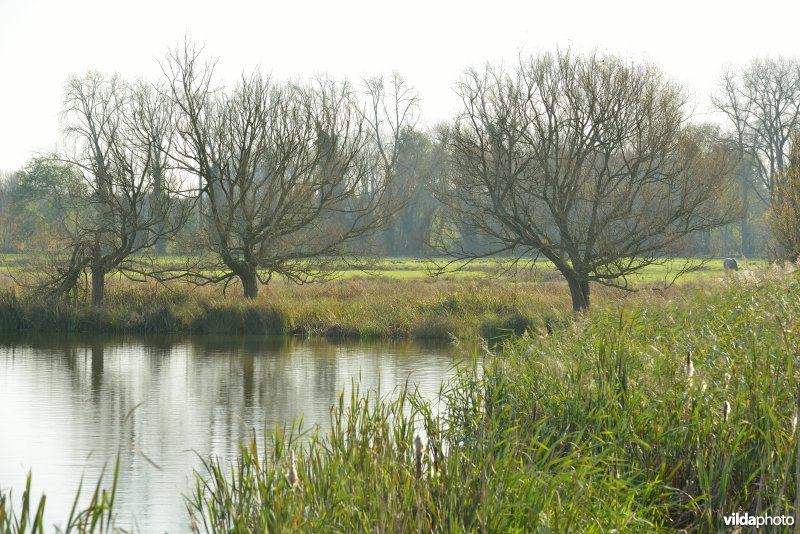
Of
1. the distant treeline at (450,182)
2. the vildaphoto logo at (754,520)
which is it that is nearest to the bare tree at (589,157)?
the distant treeline at (450,182)

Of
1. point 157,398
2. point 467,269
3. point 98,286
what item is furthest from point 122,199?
point 467,269

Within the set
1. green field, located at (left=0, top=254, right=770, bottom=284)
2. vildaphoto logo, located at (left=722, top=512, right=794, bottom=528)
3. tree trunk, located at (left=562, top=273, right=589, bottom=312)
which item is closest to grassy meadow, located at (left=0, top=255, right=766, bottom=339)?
tree trunk, located at (left=562, top=273, right=589, bottom=312)

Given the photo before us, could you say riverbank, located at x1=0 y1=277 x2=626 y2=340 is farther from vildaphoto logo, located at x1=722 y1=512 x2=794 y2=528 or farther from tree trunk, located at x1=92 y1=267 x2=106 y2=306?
vildaphoto logo, located at x1=722 y1=512 x2=794 y2=528

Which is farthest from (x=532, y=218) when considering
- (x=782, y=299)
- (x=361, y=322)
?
(x=782, y=299)

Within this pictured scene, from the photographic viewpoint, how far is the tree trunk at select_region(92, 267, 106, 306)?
26422mm

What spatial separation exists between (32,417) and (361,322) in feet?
39.1

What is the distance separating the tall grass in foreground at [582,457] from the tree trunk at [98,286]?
61.6 feet

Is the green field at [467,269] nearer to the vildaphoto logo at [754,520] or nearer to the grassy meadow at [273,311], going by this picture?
the grassy meadow at [273,311]

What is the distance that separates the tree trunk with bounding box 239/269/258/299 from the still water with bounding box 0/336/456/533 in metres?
2.40

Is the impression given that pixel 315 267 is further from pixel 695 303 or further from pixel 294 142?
pixel 695 303

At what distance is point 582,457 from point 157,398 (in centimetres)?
1120

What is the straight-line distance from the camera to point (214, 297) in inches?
1064

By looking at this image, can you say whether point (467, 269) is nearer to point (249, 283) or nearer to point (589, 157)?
point (249, 283)

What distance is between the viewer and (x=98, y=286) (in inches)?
1047
